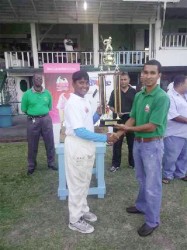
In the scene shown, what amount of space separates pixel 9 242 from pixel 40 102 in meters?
2.39

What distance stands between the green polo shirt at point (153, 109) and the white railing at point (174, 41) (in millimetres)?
10721

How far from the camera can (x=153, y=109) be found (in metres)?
2.66

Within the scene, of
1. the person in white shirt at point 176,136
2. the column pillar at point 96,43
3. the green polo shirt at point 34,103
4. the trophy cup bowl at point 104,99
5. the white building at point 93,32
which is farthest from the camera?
the column pillar at point 96,43

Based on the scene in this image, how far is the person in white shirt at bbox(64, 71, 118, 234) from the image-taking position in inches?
103

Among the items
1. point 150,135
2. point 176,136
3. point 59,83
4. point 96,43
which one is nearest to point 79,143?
point 150,135

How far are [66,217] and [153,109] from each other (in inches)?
69.1

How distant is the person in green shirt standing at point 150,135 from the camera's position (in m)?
2.65

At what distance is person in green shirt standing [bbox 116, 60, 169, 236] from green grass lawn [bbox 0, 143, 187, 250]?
8.8 inches

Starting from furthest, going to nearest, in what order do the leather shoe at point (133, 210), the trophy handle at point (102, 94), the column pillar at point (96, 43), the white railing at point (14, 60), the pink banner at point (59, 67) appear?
1. the column pillar at point (96, 43)
2. the white railing at point (14, 60)
3. the pink banner at point (59, 67)
4. the leather shoe at point (133, 210)
5. the trophy handle at point (102, 94)

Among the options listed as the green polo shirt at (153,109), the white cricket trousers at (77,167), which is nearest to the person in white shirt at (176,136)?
the green polo shirt at (153,109)

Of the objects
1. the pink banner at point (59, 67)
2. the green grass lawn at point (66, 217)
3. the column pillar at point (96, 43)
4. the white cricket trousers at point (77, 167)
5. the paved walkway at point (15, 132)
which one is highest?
the column pillar at point (96, 43)

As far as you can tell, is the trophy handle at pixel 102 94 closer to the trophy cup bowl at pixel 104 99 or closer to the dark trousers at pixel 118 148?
the trophy cup bowl at pixel 104 99

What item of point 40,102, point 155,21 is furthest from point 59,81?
point 155,21

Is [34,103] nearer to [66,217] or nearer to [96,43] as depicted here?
[66,217]
